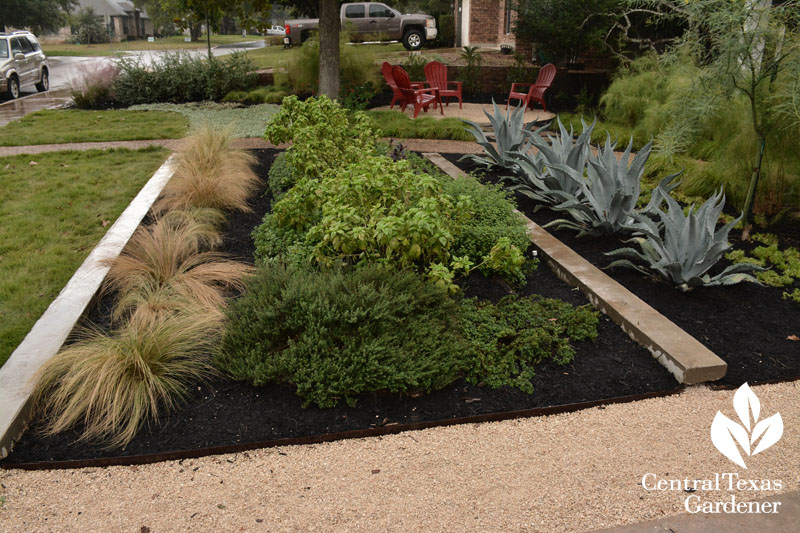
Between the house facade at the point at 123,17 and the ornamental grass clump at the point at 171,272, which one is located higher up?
the house facade at the point at 123,17

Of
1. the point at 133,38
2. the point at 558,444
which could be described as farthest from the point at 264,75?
the point at 133,38

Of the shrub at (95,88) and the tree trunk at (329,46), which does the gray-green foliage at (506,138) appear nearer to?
the tree trunk at (329,46)

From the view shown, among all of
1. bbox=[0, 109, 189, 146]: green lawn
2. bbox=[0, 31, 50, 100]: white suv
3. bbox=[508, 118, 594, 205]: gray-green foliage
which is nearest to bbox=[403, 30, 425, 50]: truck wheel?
bbox=[0, 31, 50, 100]: white suv

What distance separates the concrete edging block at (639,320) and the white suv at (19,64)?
1592 cm

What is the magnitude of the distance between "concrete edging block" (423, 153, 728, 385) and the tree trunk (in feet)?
25.7

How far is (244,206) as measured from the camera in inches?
228

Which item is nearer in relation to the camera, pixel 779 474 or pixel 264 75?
pixel 779 474

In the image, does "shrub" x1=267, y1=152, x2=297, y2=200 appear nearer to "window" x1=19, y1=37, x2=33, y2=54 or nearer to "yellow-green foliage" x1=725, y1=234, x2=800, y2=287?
"yellow-green foliage" x1=725, y1=234, x2=800, y2=287

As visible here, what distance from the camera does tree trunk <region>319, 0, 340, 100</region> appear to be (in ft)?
35.9

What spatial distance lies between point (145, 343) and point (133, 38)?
71.7 metres

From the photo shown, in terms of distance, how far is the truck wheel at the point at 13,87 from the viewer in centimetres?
1545

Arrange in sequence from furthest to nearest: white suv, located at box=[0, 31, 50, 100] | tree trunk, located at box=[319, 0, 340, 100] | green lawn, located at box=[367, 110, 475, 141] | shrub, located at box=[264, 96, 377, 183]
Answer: white suv, located at box=[0, 31, 50, 100], tree trunk, located at box=[319, 0, 340, 100], green lawn, located at box=[367, 110, 475, 141], shrub, located at box=[264, 96, 377, 183]

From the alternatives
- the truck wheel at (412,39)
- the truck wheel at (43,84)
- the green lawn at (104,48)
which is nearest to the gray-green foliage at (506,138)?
the truck wheel at (43,84)

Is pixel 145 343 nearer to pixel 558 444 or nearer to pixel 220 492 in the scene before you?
pixel 220 492
